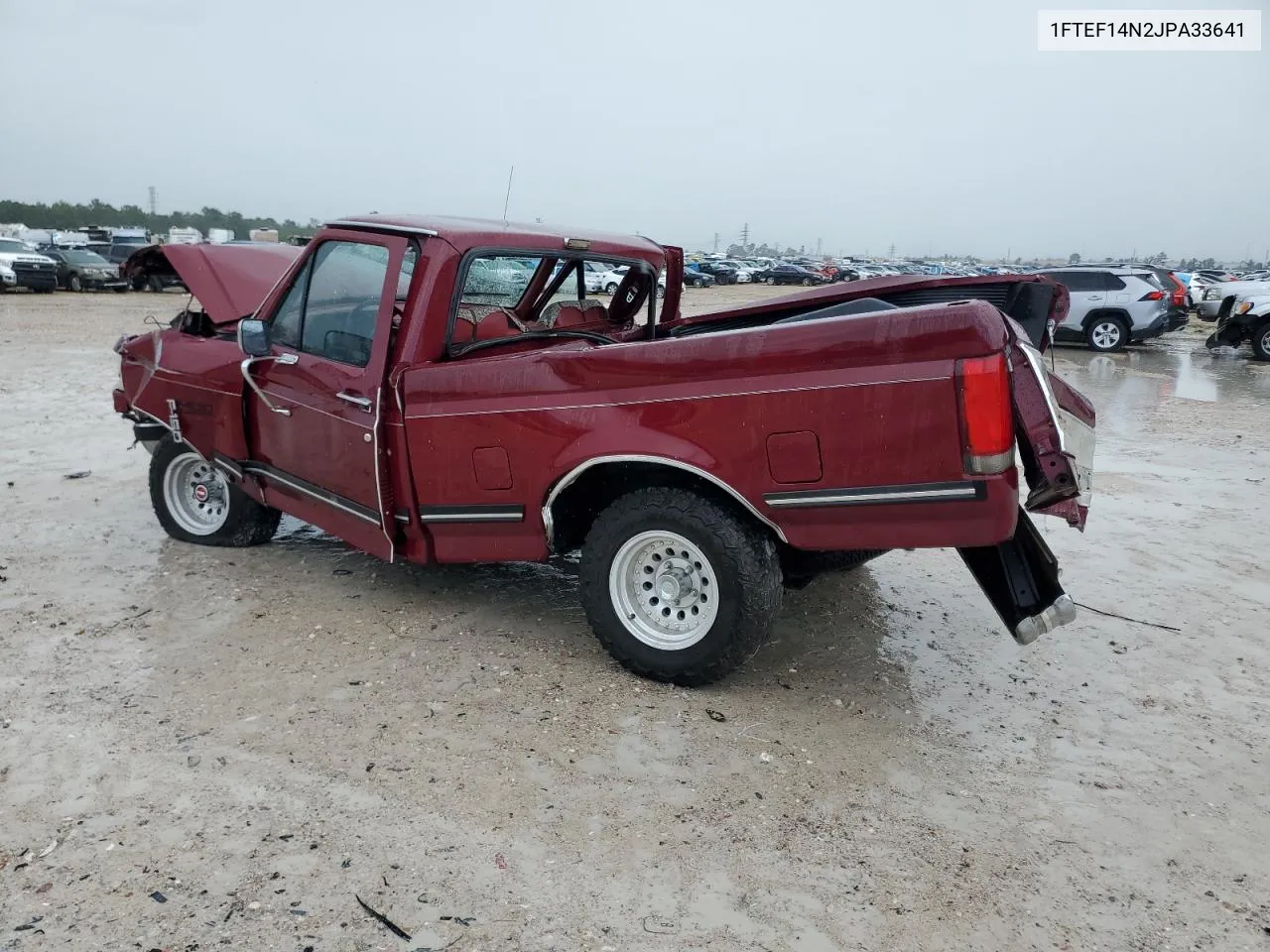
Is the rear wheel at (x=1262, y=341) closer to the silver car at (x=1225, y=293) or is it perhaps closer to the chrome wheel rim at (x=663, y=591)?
the silver car at (x=1225, y=293)

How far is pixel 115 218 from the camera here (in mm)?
93000

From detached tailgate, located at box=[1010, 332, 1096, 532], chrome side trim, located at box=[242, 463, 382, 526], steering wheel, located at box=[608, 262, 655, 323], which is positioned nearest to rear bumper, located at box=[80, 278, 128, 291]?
chrome side trim, located at box=[242, 463, 382, 526]

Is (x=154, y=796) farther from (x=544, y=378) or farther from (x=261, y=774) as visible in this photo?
(x=544, y=378)

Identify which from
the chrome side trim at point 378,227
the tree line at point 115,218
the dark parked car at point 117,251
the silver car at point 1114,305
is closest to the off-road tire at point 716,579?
the chrome side trim at point 378,227

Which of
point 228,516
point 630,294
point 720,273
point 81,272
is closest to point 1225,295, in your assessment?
point 630,294

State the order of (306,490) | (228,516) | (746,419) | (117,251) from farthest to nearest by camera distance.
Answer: (117,251) → (228,516) → (306,490) → (746,419)

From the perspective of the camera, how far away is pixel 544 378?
4012 millimetres

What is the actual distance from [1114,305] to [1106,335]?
617 mm

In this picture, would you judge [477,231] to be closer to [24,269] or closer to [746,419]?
[746,419]

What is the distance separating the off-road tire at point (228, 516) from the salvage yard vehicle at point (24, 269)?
2488cm

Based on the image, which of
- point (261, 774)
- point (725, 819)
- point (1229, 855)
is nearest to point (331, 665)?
point (261, 774)

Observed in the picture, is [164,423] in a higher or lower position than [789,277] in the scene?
higher

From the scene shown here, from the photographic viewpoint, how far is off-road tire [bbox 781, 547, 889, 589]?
4.09m

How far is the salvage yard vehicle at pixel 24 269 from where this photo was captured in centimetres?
2627
